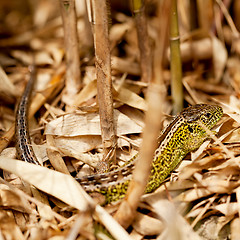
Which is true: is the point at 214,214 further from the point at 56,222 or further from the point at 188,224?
the point at 56,222

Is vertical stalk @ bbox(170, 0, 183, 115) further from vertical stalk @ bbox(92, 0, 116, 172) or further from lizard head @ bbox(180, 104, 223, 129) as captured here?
vertical stalk @ bbox(92, 0, 116, 172)

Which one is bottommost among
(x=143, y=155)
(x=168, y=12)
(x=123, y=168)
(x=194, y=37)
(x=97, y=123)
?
(x=123, y=168)

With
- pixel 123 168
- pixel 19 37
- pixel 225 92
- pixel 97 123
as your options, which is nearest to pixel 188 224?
pixel 123 168

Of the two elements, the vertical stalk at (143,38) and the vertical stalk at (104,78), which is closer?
the vertical stalk at (104,78)

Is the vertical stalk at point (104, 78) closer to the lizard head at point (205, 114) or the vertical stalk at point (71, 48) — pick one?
the lizard head at point (205, 114)

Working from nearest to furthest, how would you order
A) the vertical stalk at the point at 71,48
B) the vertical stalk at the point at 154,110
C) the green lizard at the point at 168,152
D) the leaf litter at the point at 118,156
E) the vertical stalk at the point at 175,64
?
1. the vertical stalk at the point at 154,110
2. the leaf litter at the point at 118,156
3. the green lizard at the point at 168,152
4. the vertical stalk at the point at 175,64
5. the vertical stalk at the point at 71,48

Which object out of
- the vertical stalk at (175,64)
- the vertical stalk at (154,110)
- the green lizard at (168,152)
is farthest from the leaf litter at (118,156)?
the vertical stalk at (154,110)
